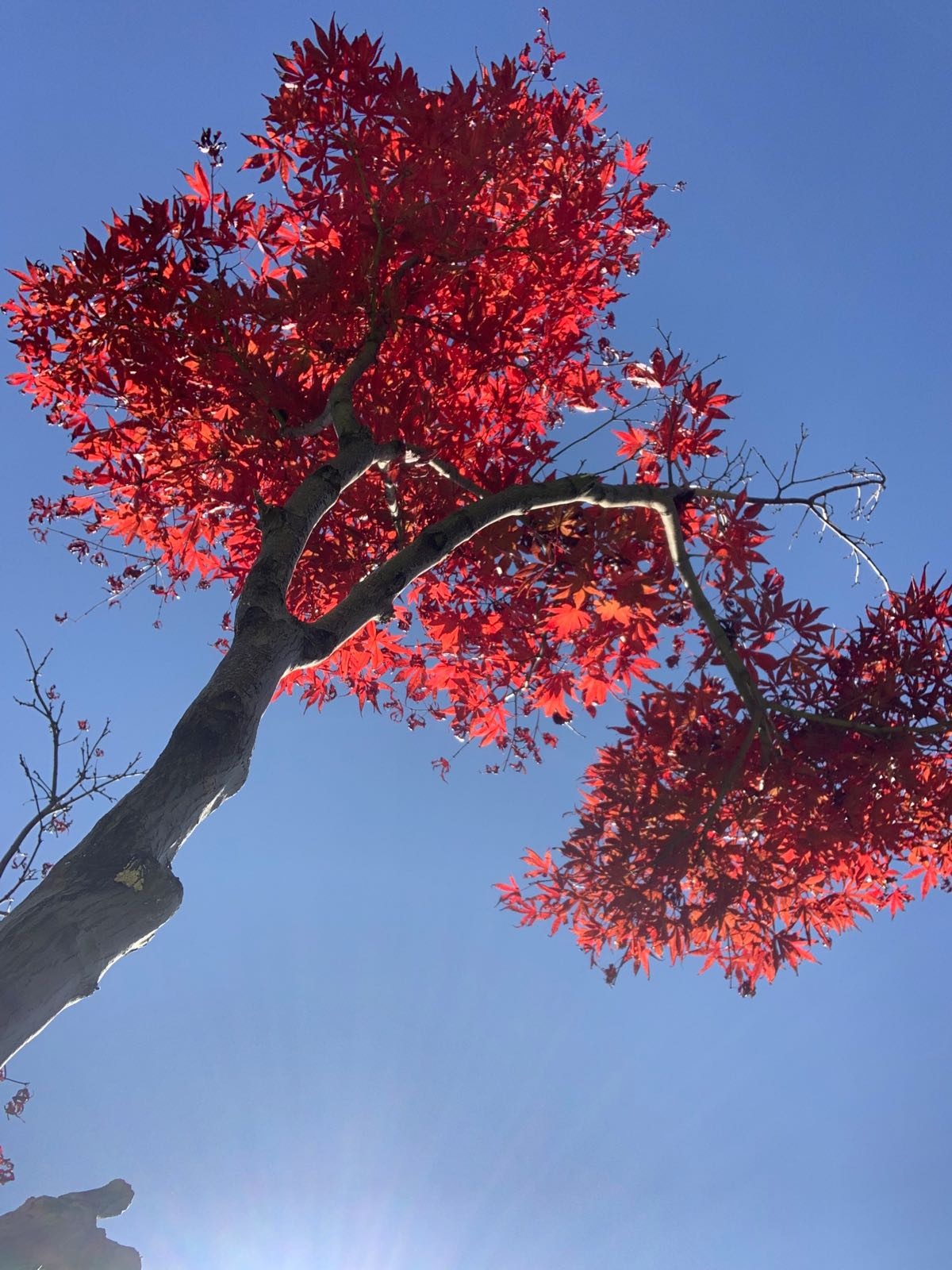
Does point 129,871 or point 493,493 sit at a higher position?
point 493,493

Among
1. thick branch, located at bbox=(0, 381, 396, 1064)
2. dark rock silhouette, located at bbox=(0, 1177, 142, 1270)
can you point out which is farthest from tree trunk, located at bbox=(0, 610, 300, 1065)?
dark rock silhouette, located at bbox=(0, 1177, 142, 1270)

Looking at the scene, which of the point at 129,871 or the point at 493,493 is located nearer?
the point at 129,871

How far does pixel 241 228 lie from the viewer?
223 inches

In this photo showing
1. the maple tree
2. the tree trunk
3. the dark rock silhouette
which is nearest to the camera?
the tree trunk

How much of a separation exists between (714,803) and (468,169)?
4674mm

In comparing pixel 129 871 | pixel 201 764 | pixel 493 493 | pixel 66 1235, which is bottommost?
pixel 66 1235

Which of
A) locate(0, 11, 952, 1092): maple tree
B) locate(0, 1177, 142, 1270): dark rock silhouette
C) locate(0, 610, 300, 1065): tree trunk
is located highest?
locate(0, 11, 952, 1092): maple tree

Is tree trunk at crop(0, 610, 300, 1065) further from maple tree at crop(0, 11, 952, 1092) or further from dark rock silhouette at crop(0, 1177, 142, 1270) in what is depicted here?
dark rock silhouette at crop(0, 1177, 142, 1270)

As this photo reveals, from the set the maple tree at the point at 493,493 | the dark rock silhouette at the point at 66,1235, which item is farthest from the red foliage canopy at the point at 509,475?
the dark rock silhouette at the point at 66,1235

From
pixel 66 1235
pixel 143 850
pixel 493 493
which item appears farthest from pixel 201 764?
pixel 66 1235

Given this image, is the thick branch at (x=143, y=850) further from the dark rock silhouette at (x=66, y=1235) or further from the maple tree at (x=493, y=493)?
the dark rock silhouette at (x=66, y=1235)

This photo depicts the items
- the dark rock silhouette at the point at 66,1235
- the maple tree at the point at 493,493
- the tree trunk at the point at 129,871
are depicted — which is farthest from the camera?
the dark rock silhouette at the point at 66,1235

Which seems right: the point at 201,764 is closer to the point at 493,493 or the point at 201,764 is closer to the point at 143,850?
the point at 143,850

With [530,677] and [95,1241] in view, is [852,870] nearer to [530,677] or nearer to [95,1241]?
[530,677]
